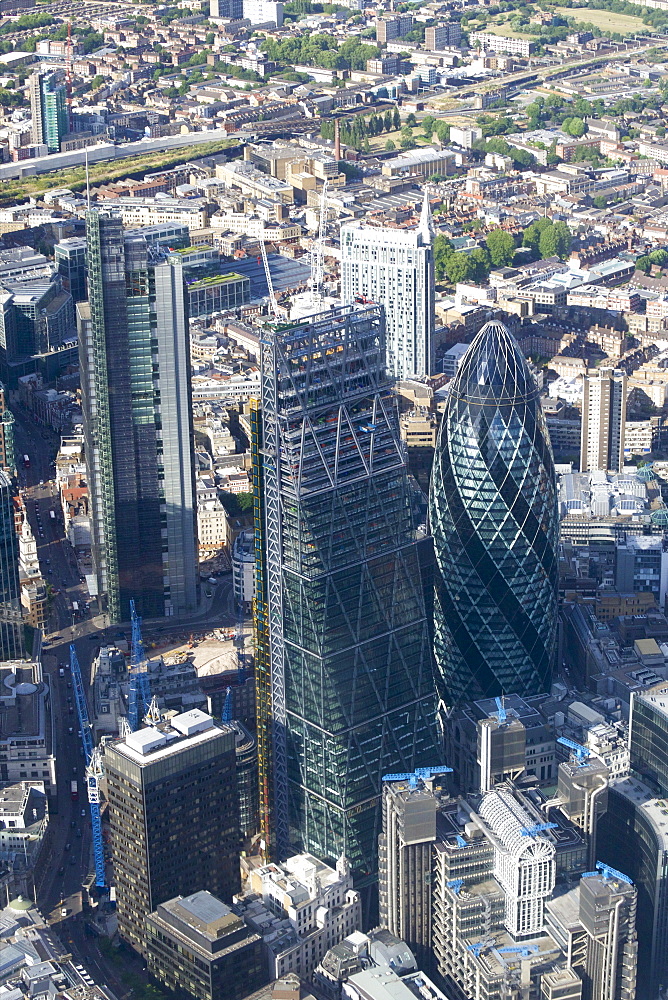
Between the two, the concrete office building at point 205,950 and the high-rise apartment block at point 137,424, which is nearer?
the concrete office building at point 205,950

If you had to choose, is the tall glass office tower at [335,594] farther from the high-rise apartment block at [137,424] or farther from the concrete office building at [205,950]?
the high-rise apartment block at [137,424]

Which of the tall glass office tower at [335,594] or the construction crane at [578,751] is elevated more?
the tall glass office tower at [335,594]

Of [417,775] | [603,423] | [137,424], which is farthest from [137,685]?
[603,423]

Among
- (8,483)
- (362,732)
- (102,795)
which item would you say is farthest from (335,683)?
(8,483)

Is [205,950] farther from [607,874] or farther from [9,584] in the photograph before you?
[9,584]

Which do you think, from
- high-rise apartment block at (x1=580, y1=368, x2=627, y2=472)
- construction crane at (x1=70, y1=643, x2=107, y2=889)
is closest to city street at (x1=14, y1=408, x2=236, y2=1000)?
construction crane at (x1=70, y1=643, x2=107, y2=889)

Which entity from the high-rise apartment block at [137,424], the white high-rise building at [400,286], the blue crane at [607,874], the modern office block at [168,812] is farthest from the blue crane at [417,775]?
the white high-rise building at [400,286]
